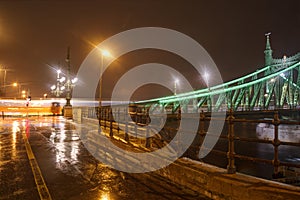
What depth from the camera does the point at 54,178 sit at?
6.05 meters

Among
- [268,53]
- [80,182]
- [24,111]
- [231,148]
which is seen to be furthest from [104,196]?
[268,53]

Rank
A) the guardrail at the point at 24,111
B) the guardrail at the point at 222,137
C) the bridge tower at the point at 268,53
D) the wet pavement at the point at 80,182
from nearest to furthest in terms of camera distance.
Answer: the guardrail at the point at 222,137 → the wet pavement at the point at 80,182 → the guardrail at the point at 24,111 → the bridge tower at the point at 268,53

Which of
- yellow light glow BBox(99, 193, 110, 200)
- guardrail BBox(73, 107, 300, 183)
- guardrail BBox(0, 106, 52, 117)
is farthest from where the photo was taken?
guardrail BBox(0, 106, 52, 117)

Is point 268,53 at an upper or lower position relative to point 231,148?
upper

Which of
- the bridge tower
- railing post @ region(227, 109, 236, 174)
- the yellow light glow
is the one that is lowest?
the yellow light glow

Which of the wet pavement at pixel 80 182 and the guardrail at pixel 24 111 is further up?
the guardrail at pixel 24 111

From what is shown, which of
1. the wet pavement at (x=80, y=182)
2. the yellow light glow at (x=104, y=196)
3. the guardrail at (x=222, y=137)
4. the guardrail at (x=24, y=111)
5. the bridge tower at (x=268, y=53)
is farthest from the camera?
the bridge tower at (x=268, y=53)

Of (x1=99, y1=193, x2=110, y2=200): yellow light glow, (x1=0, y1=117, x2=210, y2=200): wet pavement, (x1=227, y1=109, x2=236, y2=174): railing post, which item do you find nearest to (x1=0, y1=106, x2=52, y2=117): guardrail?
(x1=0, y1=117, x2=210, y2=200): wet pavement

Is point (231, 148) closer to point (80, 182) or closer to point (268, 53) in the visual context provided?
point (80, 182)

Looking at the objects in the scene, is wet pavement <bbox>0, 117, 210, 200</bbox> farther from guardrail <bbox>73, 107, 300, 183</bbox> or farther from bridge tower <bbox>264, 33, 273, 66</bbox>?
bridge tower <bbox>264, 33, 273, 66</bbox>

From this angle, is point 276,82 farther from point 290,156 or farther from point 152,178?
point 152,178

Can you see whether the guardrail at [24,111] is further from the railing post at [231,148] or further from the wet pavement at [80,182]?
the railing post at [231,148]

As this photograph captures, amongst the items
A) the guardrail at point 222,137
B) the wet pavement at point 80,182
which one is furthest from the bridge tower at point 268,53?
the wet pavement at point 80,182

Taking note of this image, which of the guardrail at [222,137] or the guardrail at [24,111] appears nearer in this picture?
the guardrail at [222,137]
